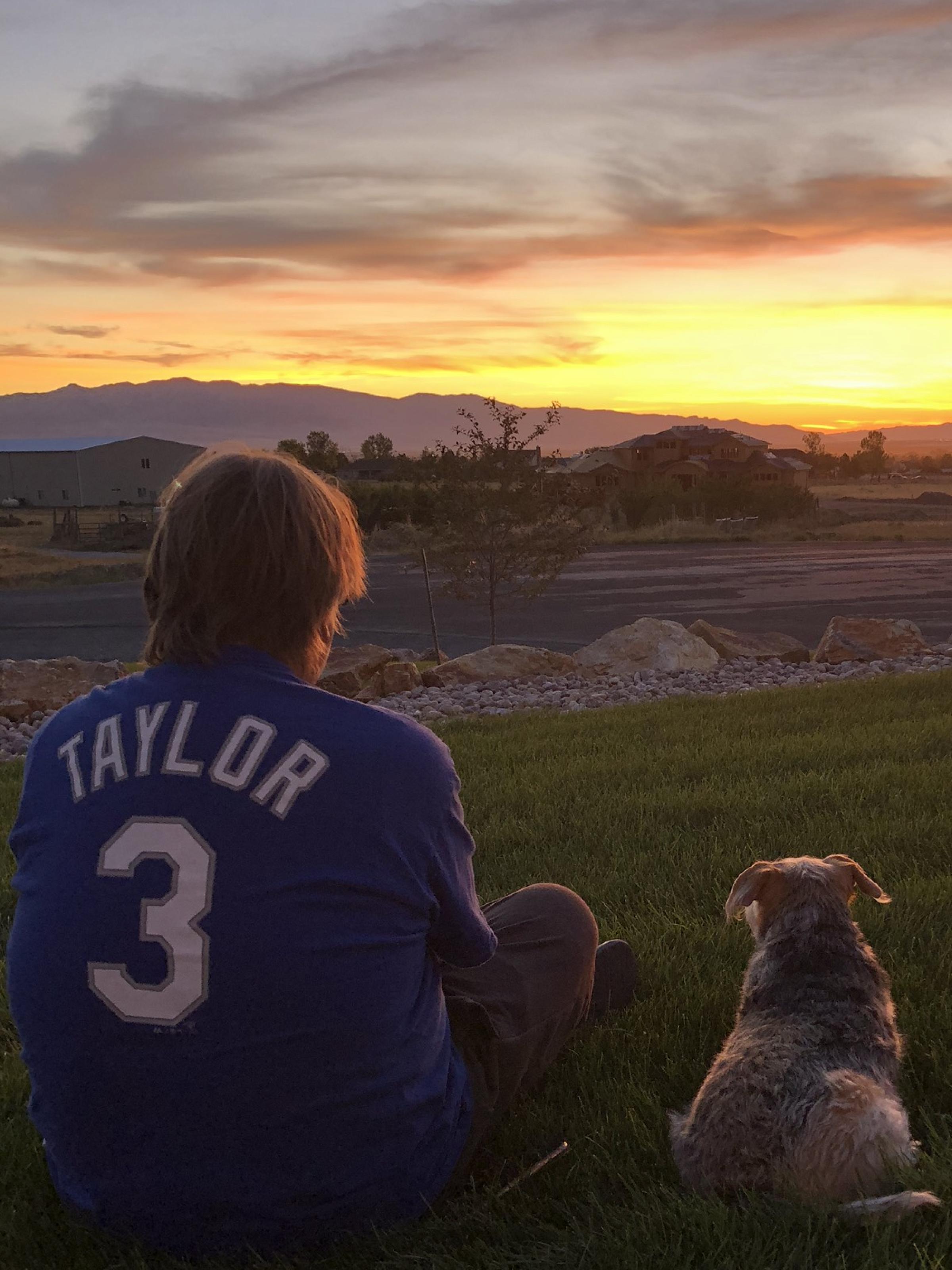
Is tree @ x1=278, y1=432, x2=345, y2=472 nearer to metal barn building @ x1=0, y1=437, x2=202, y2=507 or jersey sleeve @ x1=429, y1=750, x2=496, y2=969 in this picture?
metal barn building @ x1=0, y1=437, x2=202, y2=507

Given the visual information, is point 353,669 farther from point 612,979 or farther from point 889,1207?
point 889,1207

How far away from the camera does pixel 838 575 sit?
32531 millimetres

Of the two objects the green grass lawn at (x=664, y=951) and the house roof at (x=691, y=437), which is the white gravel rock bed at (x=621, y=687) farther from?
the house roof at (x=691, y=437)

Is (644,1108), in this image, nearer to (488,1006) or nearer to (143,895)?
(488,1006)

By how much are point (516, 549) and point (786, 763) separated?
12.4 metres

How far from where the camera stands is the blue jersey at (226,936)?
2154mm

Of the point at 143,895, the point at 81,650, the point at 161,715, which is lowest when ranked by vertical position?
the point at 81,650

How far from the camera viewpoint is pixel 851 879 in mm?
3264

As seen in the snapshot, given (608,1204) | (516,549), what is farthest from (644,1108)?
(516,549)

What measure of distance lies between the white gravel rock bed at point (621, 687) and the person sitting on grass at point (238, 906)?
849cm

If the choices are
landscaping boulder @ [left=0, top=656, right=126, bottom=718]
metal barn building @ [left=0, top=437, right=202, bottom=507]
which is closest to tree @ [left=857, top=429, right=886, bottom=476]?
metal barn building @ [left=0, top=437, right=202, bottom=507]

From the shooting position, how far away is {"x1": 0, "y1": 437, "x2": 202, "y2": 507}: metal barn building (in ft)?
335

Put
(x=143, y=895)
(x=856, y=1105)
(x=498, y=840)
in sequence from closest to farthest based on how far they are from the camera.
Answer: (x=143, y=895), (x=856, y=1105), (x=498, y=840)

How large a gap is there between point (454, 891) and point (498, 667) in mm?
11832
